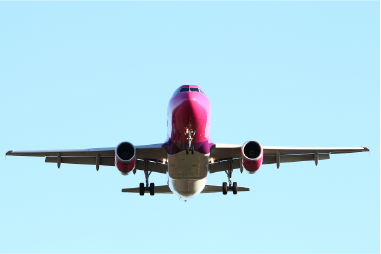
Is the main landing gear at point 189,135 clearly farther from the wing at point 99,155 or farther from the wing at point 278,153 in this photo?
the wing at point 99,155

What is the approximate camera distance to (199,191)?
31.2 metres

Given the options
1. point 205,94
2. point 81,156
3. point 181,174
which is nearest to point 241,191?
point 181,174

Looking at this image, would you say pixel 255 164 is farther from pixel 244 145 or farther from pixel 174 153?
pixel 174 153

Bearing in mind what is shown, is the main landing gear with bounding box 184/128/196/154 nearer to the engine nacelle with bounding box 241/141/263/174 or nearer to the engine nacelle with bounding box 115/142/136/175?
the engine nacelle with bounding box 241/141/263/174

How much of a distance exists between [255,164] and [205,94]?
4.29 metres

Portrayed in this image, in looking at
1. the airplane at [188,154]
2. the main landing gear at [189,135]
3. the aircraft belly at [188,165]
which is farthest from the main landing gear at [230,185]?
the main landing gear at [189,135]

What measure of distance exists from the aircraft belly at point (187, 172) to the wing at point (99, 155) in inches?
55.5

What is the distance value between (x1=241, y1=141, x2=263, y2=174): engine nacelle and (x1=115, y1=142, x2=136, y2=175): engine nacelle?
17.7ft

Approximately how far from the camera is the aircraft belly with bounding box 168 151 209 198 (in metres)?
27.9

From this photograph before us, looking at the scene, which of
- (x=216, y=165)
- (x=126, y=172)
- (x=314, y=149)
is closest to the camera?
(x=126, y=172)

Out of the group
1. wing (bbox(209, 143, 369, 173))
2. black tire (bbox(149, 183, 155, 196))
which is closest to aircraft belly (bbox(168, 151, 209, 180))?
wing (bbox(209, 143, 369, 173))

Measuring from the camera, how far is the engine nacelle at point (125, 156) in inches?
1078

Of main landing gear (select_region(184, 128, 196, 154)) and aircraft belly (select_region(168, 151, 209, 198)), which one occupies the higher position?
main landing gear (select_region(184, 128, 196, 154))

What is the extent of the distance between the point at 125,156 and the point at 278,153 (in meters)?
8.55
